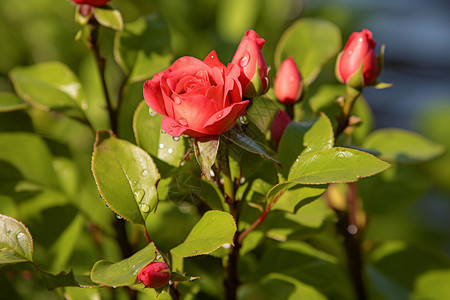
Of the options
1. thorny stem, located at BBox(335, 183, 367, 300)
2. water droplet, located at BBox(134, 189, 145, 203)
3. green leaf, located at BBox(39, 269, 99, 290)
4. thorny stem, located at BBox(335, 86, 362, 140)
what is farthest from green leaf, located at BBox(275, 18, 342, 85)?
green leaf, located at BBox(39, 269, 99, 290)

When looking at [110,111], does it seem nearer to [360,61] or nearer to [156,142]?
[156,142]

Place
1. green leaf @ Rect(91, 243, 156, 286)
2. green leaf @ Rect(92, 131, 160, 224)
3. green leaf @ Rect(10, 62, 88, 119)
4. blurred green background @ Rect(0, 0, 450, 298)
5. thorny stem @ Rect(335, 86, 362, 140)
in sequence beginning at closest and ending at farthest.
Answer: green leaf @ Rect(91, 243, 156, 286), green leaf @ Rect(92, 131, 160, 224), thorny stem @ Rect(335, 86, 362, 140), green leaf @ Rect(10, 62, 88, 119), blurred green background @ Rect(0, 0, 450, 298)

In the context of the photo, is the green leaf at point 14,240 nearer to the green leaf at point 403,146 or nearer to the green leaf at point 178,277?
the green leaf at point 178,277

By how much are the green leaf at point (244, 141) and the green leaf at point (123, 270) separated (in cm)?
15

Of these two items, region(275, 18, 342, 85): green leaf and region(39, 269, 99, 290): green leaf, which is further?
region(275, 18, 342, 85): green leaf

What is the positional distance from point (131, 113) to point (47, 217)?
229 millimetres

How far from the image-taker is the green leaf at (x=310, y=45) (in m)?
0.88

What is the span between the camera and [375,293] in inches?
37.4

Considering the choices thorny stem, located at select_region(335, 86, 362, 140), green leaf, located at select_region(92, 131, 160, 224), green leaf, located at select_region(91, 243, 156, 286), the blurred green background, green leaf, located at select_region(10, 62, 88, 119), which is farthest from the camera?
the blurred green background

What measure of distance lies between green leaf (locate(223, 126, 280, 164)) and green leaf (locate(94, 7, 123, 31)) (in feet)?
0.87

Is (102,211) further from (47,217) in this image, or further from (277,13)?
(277,13)

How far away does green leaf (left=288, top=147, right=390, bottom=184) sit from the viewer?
53cm

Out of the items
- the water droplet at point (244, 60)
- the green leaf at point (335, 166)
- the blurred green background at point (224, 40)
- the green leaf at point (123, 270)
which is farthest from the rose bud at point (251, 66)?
the blurred green background at point (224, 40)

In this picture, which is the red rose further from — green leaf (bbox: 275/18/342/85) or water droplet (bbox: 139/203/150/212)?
green leaf (bbox: 275/18/342/85)
